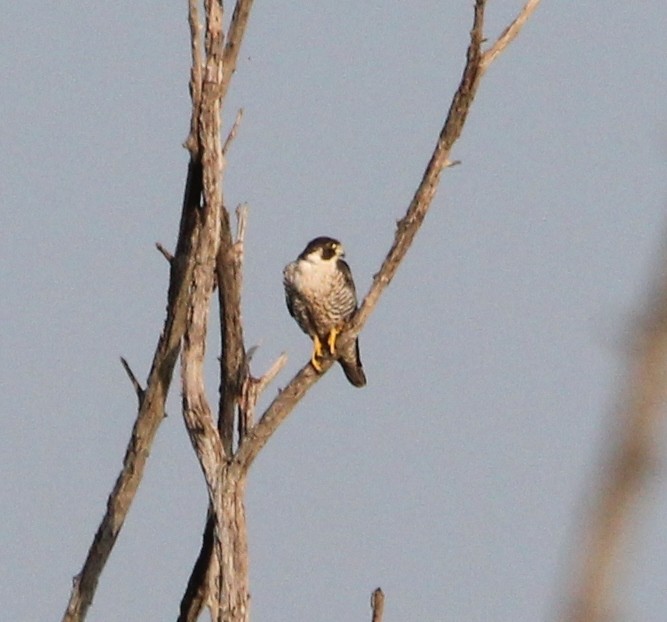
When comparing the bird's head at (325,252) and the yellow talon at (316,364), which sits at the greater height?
the bird's head at (325,252)

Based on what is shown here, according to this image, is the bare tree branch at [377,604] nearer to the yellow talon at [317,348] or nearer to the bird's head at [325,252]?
the yellow talon at [317,348]

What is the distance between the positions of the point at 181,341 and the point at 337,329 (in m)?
2.33

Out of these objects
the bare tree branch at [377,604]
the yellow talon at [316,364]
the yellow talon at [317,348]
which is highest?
the yellow talon at [317,348]

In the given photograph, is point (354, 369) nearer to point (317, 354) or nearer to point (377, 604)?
point (317, 354)

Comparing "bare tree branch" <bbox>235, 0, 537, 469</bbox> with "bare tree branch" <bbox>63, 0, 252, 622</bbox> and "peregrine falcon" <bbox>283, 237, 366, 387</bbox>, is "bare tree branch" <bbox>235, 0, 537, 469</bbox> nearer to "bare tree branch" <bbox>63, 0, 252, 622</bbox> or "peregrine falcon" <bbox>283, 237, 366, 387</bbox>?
"bare tree branch" <bbox>63, 0, 252, 622</bbox>

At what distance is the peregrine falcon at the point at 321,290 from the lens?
29.0ft

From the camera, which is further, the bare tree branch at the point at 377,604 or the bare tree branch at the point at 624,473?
the bare tree branch at the point at 377,604

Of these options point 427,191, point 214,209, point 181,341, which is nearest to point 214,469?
point 181,341

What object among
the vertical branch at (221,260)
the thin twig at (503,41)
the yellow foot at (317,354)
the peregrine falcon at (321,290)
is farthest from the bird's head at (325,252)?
the thin twig at (503,41)

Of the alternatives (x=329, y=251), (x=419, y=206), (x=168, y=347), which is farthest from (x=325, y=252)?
(x=419, y=206)

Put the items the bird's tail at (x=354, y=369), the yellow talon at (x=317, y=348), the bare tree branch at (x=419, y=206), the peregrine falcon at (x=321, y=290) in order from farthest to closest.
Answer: the bird's tail at (x=354, y=369), the peregrine falcon at (x=321, y=290), the yellow talon at (x=317, y=348), the bare tree branch at (x=419, y=206)

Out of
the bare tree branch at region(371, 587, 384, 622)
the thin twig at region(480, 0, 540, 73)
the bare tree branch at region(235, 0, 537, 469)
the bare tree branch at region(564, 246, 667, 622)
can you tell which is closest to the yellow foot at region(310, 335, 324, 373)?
the bare tree branch at region(235, 0, 537, 469)

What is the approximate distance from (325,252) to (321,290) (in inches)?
12.2

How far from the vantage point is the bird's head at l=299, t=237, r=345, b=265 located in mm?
8984
